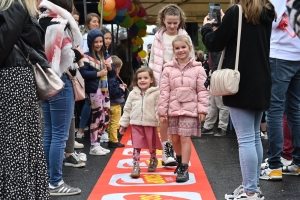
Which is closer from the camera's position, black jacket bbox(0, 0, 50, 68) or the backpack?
the backpack

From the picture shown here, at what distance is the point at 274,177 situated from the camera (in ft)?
16.8

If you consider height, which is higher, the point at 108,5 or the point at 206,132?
the point at 108,5

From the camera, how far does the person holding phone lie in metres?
4.14

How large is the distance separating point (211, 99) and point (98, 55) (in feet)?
9.10

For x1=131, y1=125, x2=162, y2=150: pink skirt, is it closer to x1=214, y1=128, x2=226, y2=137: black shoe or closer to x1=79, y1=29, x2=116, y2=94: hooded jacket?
x1=79, y1=29, x2=116, y2=94: hooded jacket

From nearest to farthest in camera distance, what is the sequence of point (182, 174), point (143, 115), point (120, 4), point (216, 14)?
point (216, 14) < point (182, 174) < point (143, 115) < point (120, 4)

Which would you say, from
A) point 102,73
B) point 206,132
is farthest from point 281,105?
point 206,132

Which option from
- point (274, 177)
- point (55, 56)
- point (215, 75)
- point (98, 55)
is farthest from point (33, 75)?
point (98, 55)

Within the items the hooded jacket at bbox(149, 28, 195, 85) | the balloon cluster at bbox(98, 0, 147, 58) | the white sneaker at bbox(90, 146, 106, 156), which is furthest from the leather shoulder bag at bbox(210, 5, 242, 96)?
the balloon cluster at bbox(98, 0, 147, 58)

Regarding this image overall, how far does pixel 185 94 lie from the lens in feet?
17.3

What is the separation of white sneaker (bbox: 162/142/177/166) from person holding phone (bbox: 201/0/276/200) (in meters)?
1.80

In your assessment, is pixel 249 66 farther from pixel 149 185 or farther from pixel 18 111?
pixel 18 111

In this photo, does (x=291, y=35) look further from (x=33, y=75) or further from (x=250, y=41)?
(x=33, y=75)

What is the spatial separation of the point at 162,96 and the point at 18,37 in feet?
7.51
